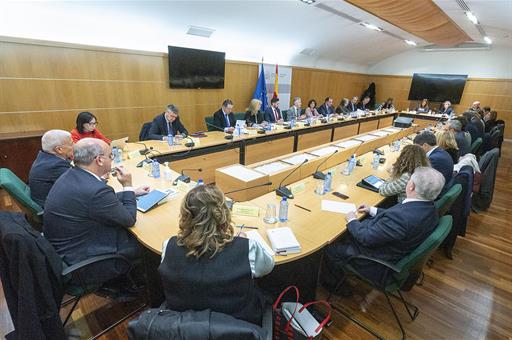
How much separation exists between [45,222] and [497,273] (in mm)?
3673

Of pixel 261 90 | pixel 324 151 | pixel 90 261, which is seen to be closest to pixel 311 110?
pixel 261 90

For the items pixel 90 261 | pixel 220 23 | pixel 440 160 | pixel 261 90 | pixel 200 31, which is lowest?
pixel 90 261

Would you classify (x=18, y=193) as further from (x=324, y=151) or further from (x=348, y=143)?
(x=348, y=143)

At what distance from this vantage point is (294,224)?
1.79 meters

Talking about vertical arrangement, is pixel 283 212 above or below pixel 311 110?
below

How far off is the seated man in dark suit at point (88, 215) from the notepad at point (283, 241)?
0.89 m

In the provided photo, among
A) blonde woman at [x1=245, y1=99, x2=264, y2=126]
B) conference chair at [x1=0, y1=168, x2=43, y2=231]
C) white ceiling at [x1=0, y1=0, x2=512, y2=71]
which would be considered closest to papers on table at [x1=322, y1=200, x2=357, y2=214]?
conference chair at [x1=0, y1=168, x2=43, y2=231]

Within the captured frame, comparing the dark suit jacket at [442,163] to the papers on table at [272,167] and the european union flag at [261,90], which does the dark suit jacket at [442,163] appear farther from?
the european union flag at [261,90]

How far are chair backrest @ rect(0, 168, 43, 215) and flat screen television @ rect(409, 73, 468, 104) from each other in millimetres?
12342

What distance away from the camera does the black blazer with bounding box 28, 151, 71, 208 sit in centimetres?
198

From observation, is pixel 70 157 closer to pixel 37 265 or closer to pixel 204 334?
pixel 37 265

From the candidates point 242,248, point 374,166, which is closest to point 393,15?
point 374,166

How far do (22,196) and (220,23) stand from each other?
462cm

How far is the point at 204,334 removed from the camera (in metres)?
0.84
